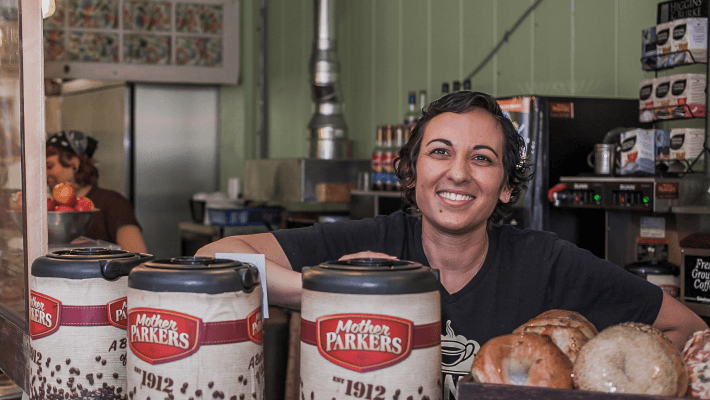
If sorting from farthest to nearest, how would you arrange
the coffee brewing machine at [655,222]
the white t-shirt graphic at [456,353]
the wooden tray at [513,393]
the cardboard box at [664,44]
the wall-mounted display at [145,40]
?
1. the wall-mounted display at [145,40]
2. the cardboard box at [664,44]
3. the coffee brewing machine at [655,222]
4. the white t-shirt graphic at [456,353]
5. the wooden tray at [513,393]

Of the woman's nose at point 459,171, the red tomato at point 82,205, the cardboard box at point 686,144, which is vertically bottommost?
the red tomato at point 82,205

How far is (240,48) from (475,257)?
4.80m

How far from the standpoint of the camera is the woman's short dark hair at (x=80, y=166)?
3266 millimetres

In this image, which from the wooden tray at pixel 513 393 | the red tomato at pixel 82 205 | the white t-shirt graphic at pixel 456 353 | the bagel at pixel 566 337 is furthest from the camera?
the red tomato at pixel 82 205

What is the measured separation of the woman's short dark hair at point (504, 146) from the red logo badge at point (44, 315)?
71cm

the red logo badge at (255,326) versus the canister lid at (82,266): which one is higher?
the canister lid at (82,266)

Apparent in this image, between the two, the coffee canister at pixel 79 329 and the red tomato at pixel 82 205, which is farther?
the red tomato at pixel 82 205

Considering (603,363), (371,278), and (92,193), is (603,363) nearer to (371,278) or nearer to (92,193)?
(371,278)

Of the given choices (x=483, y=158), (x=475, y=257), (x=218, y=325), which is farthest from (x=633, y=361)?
(x=475, y=257)

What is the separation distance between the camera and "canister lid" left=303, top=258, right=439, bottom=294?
70cm

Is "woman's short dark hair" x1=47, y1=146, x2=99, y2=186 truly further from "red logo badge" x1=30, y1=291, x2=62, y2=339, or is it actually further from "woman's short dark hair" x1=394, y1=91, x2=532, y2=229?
"red logo badge" x1=30, y1=291, x2=62, y2=339

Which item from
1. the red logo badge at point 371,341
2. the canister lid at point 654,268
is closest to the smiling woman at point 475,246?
the red logo badge at point 371,341

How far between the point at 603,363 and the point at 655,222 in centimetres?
222

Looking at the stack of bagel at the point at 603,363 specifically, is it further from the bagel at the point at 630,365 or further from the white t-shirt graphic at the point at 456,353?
the white t-shirt graphic at the point at 456,353
